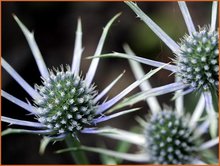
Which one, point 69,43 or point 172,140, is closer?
point 172,140

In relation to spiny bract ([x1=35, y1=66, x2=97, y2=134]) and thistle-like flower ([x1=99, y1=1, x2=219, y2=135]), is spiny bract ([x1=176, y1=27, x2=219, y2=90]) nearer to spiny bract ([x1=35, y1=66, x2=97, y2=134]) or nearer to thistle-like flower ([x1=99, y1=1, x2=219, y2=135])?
thistle-like flower ([x1=99, y1=1, x2=219, y2=135])

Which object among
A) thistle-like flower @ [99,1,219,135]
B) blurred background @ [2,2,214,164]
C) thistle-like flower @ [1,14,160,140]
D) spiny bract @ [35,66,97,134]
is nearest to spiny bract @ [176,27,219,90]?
thistle-like flower @ [99,1,219,135]

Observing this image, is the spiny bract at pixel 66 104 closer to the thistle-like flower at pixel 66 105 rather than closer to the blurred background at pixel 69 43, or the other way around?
the thistle-like flower at pixel 66 105

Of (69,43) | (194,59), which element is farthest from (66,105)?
(69,43)

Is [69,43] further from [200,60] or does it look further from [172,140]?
[200,60]

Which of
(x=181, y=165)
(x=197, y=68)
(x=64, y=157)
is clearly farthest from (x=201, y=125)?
(x=64, y=157)

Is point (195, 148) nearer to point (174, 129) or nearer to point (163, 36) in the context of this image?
point (174, 129)

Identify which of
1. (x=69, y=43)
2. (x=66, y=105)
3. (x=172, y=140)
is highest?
(x=69, y=43)
